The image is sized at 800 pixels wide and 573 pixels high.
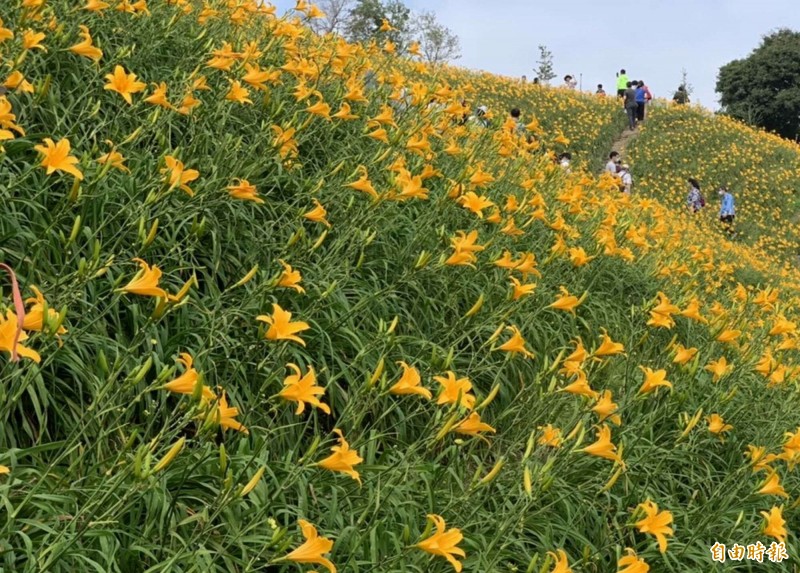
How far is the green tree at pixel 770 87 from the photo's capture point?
34312 mm

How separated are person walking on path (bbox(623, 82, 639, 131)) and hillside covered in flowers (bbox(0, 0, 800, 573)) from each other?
1554 centimetres

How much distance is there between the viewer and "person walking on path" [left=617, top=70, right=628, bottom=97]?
67.5 feet

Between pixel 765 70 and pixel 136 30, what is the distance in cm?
3835

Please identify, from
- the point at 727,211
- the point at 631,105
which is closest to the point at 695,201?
→ the point at 727,211

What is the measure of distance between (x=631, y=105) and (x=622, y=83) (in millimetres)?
1888

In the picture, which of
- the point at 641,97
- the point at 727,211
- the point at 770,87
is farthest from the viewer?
the point at 770,87

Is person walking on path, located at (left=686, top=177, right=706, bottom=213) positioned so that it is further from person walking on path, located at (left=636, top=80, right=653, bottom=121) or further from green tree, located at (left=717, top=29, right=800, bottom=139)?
green tree, located at (left=717, top=29, right=800, bottom=139)

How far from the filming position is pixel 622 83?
20641 millimetres

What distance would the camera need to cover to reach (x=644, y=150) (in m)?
17.7

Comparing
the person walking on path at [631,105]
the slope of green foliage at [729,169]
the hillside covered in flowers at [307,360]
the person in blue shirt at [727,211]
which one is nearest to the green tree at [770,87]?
the slope of green foliage at [729,169]

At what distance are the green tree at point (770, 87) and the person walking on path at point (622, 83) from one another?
54.0 ft

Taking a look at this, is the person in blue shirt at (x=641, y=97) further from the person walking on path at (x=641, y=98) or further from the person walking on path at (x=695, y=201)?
the person walking on path at (x=695, y=201)

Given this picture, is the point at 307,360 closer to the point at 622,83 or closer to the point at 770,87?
the point at 622,83

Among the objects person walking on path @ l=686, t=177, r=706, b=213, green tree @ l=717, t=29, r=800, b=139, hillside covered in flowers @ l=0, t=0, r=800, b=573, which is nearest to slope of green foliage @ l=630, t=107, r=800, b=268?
person walking on path @ l=686, t=177, r=706, b=213
